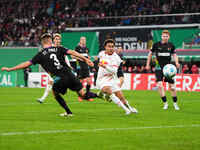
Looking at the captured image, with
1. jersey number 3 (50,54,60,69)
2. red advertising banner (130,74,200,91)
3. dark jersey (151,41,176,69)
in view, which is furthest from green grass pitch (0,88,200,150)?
red advertising banner (130,74,200,91)

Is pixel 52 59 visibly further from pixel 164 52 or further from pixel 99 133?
pixel 164 52

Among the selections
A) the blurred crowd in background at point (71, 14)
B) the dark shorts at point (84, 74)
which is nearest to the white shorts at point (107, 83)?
the dark shorts at point (84, 74)

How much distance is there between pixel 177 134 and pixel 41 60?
4102mm

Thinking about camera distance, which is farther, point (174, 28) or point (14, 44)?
point (14, 44)

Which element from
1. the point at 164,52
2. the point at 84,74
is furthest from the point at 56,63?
the point at 84,74

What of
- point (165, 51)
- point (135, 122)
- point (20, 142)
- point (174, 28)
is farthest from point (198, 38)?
point (20, 142)

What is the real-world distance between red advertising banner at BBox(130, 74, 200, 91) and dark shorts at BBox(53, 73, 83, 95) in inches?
697

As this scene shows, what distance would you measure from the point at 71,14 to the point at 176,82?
15.0m

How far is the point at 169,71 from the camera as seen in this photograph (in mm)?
13422

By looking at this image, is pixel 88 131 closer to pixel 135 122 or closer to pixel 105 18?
pixel 135 122

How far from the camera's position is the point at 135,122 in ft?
33.0

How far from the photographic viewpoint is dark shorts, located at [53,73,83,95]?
10859 millimetres

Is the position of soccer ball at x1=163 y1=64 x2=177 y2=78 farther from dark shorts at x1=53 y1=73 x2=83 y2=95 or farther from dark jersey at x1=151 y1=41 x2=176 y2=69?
dark shorts at x1=53 y1=73 x2=83 y2=95

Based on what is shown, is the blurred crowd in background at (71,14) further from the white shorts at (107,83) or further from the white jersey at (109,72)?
the white shorts at (107,83)
